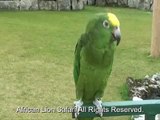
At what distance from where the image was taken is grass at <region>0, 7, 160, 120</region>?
13.2ft

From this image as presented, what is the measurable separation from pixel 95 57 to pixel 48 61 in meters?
3.85

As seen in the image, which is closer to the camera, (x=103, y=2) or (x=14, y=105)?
(x=14, y=105)

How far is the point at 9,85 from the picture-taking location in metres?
4.43

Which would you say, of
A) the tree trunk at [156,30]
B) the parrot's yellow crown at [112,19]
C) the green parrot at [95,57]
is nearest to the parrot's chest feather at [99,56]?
the green parrot at [95,57]

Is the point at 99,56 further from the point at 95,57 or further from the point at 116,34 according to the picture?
the point at 116,34

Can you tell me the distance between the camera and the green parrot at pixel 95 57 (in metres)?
1.58

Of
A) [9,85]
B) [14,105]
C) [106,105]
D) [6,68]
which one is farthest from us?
[6,68]

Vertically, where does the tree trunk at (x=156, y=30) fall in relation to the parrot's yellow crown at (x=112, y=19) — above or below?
below

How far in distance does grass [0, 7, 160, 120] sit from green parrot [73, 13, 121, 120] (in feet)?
1.24

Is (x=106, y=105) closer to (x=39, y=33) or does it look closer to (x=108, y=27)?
(x=108, y=27)

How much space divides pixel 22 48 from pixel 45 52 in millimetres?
411

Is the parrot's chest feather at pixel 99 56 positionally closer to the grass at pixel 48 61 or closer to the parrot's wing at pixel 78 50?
the parrot's wing at pixel 78 50

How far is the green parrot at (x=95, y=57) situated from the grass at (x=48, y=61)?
0.38 meters

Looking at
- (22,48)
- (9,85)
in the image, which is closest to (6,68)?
(9,85)
